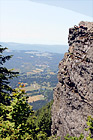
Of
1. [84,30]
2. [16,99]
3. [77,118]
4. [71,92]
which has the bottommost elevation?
[77,118]

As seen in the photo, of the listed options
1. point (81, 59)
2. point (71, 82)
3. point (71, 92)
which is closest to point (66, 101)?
point (71, 92)

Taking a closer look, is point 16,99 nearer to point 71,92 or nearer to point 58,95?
point 71,92

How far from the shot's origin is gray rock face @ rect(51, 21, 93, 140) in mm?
25719

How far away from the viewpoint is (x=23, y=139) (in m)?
8.41

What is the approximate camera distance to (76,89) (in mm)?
27984

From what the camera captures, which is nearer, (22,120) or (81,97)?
(22,120)

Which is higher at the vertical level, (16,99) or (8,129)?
(16,99)

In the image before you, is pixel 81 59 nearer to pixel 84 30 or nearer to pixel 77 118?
pixel 84 30

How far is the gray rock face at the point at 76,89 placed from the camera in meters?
25.7

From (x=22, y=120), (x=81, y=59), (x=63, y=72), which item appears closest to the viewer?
(x=22, y=120)

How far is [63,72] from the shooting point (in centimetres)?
3186

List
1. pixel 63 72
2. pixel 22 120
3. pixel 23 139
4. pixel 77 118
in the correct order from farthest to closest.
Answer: pixel 63 72 < pixel 77 118 < pixel 22 120 < pixel 23 139

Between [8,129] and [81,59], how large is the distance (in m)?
22.6

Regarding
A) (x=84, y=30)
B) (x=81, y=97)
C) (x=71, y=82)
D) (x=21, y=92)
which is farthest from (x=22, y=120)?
(x=84, y=30)
